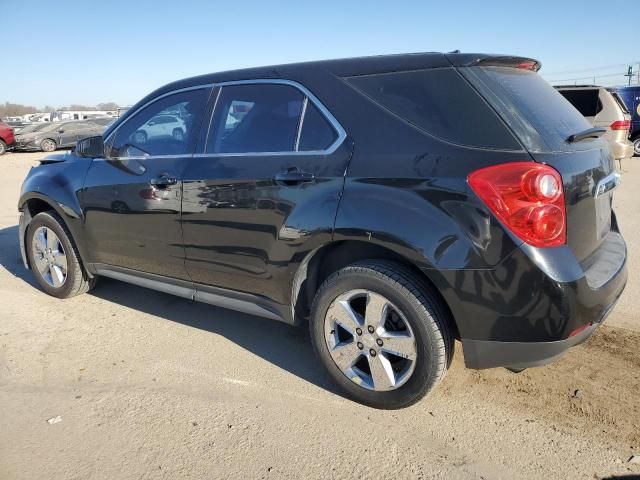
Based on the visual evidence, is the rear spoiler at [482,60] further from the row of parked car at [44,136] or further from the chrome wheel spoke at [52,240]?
the row of parked car at [44,136]

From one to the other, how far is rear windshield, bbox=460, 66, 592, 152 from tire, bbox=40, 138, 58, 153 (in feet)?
74.9

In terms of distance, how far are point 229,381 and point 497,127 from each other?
6.81ft

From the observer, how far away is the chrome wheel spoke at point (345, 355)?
2.69 m

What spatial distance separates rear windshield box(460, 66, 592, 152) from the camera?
2.31m

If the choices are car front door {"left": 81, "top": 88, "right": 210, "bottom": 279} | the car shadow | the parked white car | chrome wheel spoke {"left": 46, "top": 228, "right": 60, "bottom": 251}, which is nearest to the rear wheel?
the car shadow

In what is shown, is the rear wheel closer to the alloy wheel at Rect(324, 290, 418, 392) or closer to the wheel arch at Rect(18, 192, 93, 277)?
the wheel arch at Rect(18, 192, 93, 277)

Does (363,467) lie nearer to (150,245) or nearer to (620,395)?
(620,395)

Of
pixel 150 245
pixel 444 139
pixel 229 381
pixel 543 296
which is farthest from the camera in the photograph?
pixel 150 245

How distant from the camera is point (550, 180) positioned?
7.20 ft

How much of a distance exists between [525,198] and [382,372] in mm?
1118

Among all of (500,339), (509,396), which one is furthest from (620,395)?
(500,339)

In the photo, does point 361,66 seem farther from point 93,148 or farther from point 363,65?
point 93,148

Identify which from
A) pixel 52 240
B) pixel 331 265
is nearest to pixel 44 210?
pixel 52 240

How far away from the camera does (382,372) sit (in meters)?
2.62
